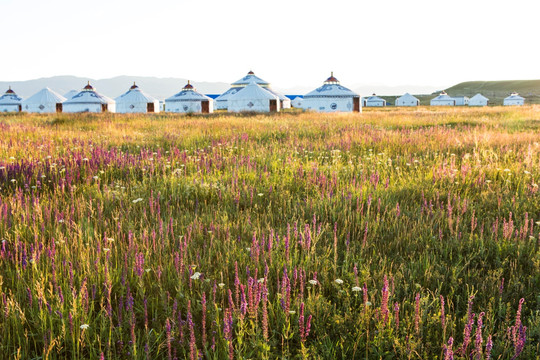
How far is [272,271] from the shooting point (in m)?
2.35

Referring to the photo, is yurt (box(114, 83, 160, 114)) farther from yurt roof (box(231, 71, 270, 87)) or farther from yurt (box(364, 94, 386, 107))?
yurt (box(364, 94, 386, 107))

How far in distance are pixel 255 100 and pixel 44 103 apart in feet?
102

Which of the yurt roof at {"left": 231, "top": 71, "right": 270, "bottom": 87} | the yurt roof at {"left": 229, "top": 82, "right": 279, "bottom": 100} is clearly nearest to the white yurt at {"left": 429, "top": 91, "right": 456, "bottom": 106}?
the yurt roof at {"left": 231, "top": 71, "right": 270, "bottom": 87}

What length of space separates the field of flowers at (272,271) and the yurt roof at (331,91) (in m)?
43.1

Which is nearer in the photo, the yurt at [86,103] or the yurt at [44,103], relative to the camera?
the yurt at [86,103]

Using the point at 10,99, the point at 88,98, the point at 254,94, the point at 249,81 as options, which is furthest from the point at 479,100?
the point at 10,99

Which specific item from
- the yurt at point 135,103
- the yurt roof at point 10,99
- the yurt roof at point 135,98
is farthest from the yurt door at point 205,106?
the yurt roof at point 10,99

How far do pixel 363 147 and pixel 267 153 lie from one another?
196 cm

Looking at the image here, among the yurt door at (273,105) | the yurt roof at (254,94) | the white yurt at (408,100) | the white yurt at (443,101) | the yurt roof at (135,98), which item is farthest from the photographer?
the white yurt at (408,100)

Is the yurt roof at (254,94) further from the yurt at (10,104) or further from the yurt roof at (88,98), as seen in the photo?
the yurt at (10,104)

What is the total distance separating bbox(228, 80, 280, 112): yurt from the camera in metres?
42.8

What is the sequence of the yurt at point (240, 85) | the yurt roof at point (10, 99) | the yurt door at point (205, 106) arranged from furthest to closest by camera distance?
the yurt at point (240, 85), the yurt roof at point (10, 99), the yurt door at point (205, 106)

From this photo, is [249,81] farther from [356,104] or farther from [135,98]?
[356,104]

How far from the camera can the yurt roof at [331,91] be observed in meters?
46.6
